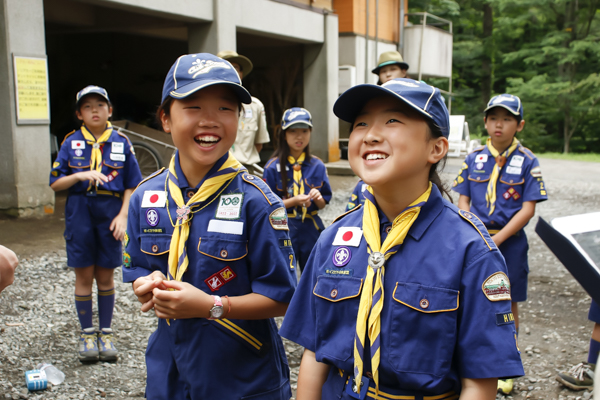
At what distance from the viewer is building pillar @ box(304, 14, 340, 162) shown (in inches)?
623

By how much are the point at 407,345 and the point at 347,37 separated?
17.0 m

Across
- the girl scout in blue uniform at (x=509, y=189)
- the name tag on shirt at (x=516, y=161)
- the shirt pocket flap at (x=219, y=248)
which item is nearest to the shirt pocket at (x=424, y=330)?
the shirt pocket flap at (x=219, y=248)

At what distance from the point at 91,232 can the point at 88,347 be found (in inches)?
34.2

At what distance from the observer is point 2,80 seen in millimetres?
8234

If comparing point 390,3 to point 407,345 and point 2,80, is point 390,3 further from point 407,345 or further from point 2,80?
point 407,345

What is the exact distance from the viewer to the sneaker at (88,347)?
4234 mm

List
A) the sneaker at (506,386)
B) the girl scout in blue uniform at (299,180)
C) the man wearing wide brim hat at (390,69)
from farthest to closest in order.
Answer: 1. the girl scout in blue uniform at (299,180)
2. the man wearing wide brim hat at (390,69)
3. the sneaker at (506,386)

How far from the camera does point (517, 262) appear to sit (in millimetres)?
4383

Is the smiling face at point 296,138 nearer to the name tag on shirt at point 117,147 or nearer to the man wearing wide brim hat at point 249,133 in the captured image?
the man wearing wide brim hat at point 249,133

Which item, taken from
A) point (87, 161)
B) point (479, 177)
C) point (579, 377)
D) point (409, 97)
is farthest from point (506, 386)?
point (87, 161)

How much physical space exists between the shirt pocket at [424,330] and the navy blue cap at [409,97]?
1.65 ft

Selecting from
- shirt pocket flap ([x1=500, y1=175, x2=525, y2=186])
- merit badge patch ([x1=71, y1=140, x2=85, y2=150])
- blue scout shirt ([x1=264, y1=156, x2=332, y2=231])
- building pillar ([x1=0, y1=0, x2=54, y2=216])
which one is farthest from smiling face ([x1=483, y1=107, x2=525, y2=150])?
building pillar ([x1=0, y1=0, x2=54, y2=216])

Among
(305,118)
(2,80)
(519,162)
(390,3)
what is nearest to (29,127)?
(2,80)

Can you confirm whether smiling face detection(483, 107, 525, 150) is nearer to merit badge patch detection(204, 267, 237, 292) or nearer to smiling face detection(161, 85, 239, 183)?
smiling face detection(161, 85, 239, 183)
